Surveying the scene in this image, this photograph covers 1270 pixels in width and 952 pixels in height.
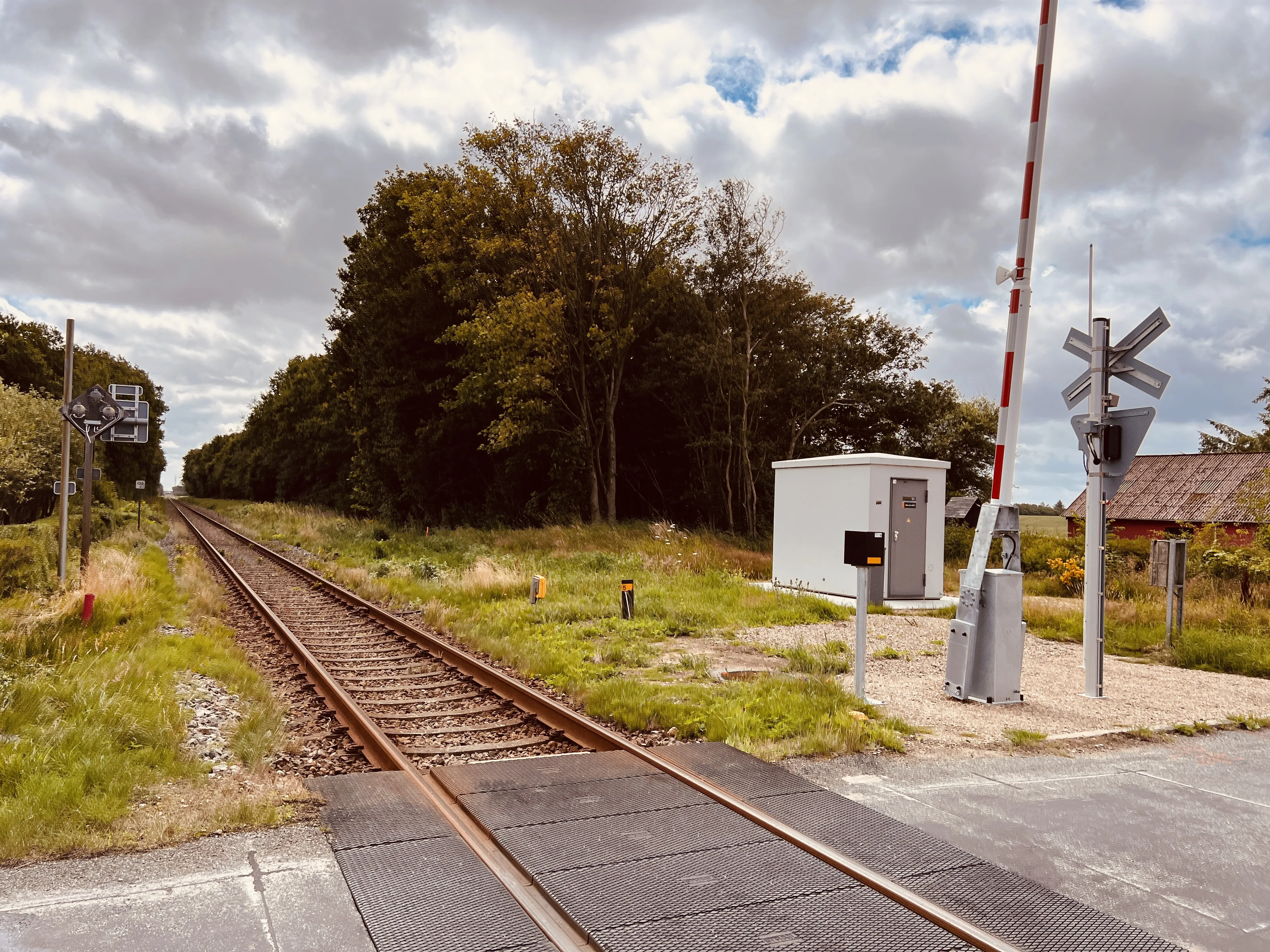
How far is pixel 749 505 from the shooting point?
2830cm

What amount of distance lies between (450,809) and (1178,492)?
49.9m

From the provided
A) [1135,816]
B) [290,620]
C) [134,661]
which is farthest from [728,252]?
[1135,816]

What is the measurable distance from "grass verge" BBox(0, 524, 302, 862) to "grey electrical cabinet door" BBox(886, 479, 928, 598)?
33.9ft

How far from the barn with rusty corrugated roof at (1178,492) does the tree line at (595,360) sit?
1433 cm

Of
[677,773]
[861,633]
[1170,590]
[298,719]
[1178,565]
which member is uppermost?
[1178,565]

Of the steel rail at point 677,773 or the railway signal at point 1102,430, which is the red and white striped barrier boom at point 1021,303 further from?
the steel rail at point 677,773

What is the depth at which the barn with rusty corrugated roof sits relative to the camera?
43.1m

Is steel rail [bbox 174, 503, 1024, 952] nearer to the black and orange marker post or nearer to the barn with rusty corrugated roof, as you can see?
the black and orange marker post

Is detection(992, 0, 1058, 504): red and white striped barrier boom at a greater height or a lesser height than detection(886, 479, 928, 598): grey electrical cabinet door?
greater

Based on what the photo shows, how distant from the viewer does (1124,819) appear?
517 centimetres

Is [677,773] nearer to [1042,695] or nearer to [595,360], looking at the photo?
[1042,695]

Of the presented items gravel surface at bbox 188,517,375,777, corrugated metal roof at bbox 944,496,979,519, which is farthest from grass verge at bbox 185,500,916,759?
corrugated metal roof at bbox 944,496,979,519

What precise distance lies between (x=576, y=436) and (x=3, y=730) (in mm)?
23438

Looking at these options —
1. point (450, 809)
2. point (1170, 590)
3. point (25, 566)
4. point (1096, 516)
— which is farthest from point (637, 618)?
point (25, 566)
